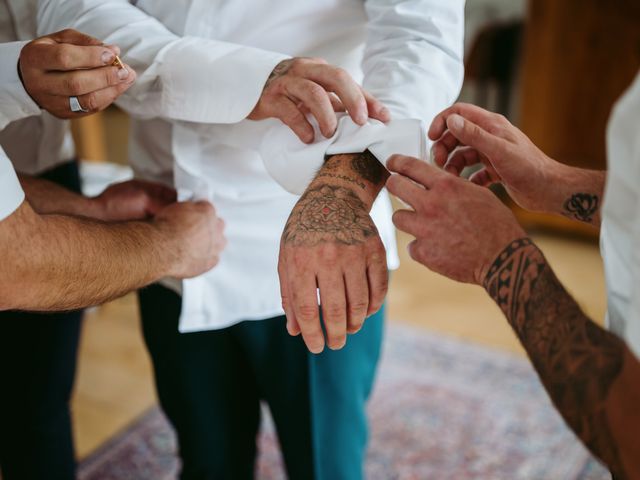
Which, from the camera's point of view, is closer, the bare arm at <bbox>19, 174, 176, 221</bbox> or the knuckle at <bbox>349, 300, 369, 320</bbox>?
the knuckle at <bbox>349, 300, 369, 320</bbox>

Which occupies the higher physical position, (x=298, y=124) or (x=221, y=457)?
(x=298, y=124)

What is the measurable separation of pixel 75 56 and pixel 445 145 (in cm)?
47

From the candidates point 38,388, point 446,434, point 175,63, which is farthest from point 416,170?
point 446,434

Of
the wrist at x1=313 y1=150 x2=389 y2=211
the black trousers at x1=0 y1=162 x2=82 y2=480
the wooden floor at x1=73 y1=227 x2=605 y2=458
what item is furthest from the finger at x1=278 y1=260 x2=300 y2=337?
the wooden floor at x1=73 y1=227 x2=605 y2=458

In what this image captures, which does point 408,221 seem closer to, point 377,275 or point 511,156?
point 377,275

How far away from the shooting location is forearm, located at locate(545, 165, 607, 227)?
2.45ft

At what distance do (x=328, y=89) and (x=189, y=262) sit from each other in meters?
0.33

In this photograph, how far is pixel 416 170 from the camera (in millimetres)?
709

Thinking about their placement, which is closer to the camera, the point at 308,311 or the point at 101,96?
the point at 308,311

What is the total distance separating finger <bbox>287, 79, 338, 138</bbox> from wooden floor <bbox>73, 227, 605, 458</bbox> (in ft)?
4.38

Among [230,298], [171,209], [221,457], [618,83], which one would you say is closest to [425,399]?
[221,457]

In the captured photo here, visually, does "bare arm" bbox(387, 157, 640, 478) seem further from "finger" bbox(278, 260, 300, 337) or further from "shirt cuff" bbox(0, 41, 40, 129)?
"shirt cuff" bbox(0, 41, 40, 129)

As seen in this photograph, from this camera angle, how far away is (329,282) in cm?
69

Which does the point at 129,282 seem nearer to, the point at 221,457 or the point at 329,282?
the point at 329,282
